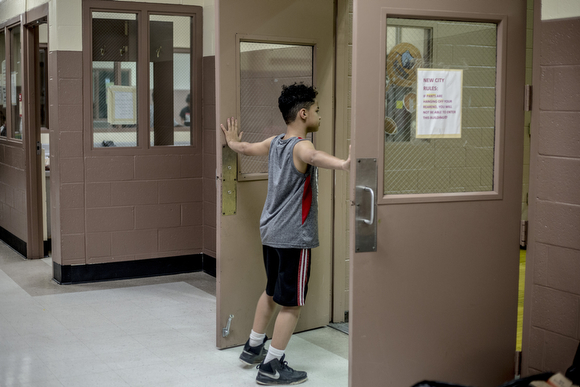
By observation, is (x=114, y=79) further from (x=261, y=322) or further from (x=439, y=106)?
(x=439, y=106)

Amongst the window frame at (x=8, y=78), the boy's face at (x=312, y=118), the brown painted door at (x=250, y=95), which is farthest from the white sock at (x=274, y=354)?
the window frame at (x=8, y=78)

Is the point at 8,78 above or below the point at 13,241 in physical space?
above

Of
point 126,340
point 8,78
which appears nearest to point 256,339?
point 126,340

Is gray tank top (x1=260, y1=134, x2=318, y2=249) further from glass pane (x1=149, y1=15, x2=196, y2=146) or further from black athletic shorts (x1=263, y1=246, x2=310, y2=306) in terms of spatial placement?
glass pane (x1=149, y1=15, x2=196, y2=146)

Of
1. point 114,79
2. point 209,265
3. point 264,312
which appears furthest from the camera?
point 209,265

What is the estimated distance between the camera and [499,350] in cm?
307

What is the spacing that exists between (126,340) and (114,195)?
1794mm

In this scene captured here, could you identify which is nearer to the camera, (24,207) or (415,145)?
(415,145)

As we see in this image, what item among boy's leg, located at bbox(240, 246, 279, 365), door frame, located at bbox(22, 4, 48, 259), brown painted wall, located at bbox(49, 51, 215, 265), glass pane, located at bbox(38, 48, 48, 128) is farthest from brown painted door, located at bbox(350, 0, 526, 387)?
glass pane, located at bbox(38, 48, 48, 128)

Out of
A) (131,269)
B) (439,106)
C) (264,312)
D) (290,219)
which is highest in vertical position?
(439,106)

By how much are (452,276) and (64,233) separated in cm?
361

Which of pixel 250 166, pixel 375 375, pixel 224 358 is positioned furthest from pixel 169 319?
pixel 375 375

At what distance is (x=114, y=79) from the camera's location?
5586 millimetres

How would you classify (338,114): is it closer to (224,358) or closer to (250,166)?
(250,166)
